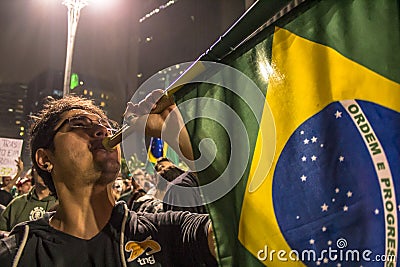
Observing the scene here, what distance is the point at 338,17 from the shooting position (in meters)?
1.19

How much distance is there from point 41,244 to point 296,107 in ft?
4.78

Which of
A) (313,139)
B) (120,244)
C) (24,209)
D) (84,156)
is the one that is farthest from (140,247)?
(24,209)

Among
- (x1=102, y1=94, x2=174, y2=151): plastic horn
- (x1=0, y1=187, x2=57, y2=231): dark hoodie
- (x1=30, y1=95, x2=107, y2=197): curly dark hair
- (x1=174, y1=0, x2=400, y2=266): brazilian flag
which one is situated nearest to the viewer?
(x1=174, y1=0, x2=400, y2=266): brazilian flag

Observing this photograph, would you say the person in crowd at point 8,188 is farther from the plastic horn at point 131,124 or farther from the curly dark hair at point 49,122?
the plastic horn at point 131,124

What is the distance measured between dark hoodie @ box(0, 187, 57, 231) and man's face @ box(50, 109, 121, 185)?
2.65 meters

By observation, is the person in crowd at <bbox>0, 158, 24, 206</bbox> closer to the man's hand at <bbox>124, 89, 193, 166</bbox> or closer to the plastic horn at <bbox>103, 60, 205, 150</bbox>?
the plastic horn at <bbox>103, 60, 205, 150</bbox>

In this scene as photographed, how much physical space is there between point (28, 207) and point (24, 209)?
5cm

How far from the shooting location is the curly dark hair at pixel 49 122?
2.46 meters

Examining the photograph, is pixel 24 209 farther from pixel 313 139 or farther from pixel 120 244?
pixel 313 139

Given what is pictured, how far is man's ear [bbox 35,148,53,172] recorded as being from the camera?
8.12ft

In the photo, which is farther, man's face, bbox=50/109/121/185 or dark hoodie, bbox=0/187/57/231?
dark hoodie, bbox=0/187/57/231

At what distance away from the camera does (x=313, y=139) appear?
121 cm

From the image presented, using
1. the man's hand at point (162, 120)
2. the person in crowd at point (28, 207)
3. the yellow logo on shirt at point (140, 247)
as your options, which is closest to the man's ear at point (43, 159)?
the yellow logo on shirt at point (140, 247)

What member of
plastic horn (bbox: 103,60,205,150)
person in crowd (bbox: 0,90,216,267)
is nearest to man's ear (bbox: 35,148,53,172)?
person in crowd (bbox: 0,90,216,267)
